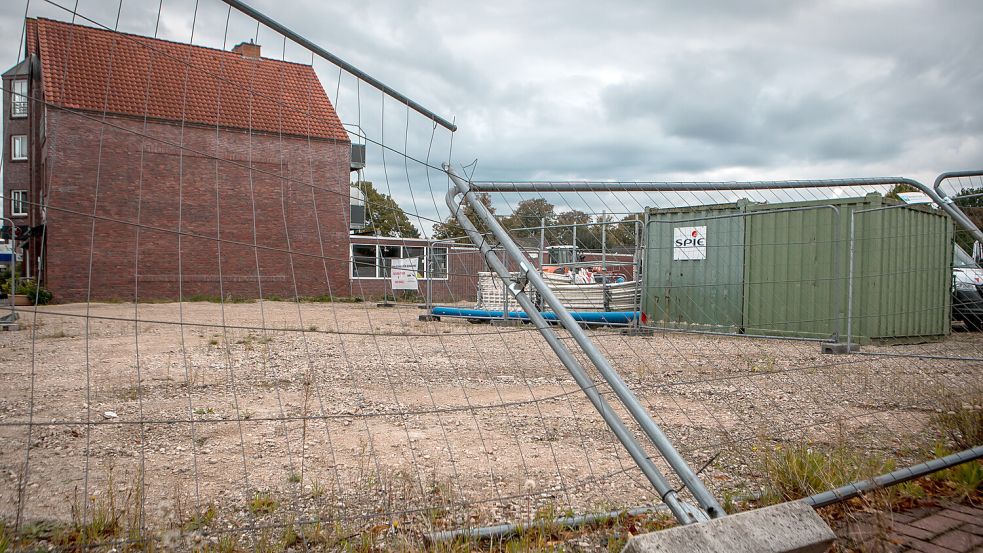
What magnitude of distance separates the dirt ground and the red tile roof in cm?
91

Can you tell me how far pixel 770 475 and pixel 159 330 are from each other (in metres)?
10.9

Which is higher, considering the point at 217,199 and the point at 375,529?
the point at 217,199

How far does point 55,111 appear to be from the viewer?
266 centimetres

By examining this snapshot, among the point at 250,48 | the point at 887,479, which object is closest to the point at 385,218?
the point at 250,48

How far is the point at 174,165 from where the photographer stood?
10.2ft

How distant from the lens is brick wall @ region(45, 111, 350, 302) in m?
3.04

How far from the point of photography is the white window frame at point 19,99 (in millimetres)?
2381

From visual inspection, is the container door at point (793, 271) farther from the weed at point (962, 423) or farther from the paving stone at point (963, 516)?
the paving stone at point (963, 516)

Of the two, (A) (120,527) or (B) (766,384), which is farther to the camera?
(B) (766,384)

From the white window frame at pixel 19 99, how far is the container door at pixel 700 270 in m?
10.2

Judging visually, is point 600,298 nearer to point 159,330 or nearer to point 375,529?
point 159,330

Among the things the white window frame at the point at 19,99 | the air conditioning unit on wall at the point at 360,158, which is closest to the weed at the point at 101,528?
the white window frame at the point at 19,99

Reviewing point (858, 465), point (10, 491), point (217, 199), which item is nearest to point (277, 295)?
point (217, 199)

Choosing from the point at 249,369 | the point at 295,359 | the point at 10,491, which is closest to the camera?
the point at 10,491
